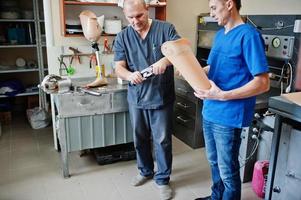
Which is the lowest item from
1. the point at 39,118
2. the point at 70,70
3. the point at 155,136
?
the point at 39,118

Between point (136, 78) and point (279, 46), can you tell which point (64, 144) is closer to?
point (136, 78)

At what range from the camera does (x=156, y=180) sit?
236 centimetres

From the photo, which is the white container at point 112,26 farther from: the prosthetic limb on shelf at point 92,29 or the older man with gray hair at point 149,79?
the older man with gray hair at point 149,79

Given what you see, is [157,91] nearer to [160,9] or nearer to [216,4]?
[216,4]

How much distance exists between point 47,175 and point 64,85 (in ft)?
2.69

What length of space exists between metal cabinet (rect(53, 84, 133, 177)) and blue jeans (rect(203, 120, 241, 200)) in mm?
977

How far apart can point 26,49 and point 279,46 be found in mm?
3482

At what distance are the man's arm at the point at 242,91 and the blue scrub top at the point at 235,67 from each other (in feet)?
0.15

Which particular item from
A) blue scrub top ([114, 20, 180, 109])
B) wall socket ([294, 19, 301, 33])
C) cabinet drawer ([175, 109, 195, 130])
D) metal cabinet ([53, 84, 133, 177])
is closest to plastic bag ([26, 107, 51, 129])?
metal cabinet ([53, 84, 133, 177])

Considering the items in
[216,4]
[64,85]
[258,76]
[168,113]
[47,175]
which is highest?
[216,4]

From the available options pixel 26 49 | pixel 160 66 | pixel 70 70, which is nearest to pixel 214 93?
pixel 160 66

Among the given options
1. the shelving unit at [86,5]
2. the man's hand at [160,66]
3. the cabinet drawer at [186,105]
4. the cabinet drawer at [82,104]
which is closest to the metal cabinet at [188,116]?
the cabinet drawer at [186,105]

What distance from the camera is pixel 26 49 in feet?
14.0

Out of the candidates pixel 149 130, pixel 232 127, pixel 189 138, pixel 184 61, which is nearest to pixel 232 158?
pixel 232 127
